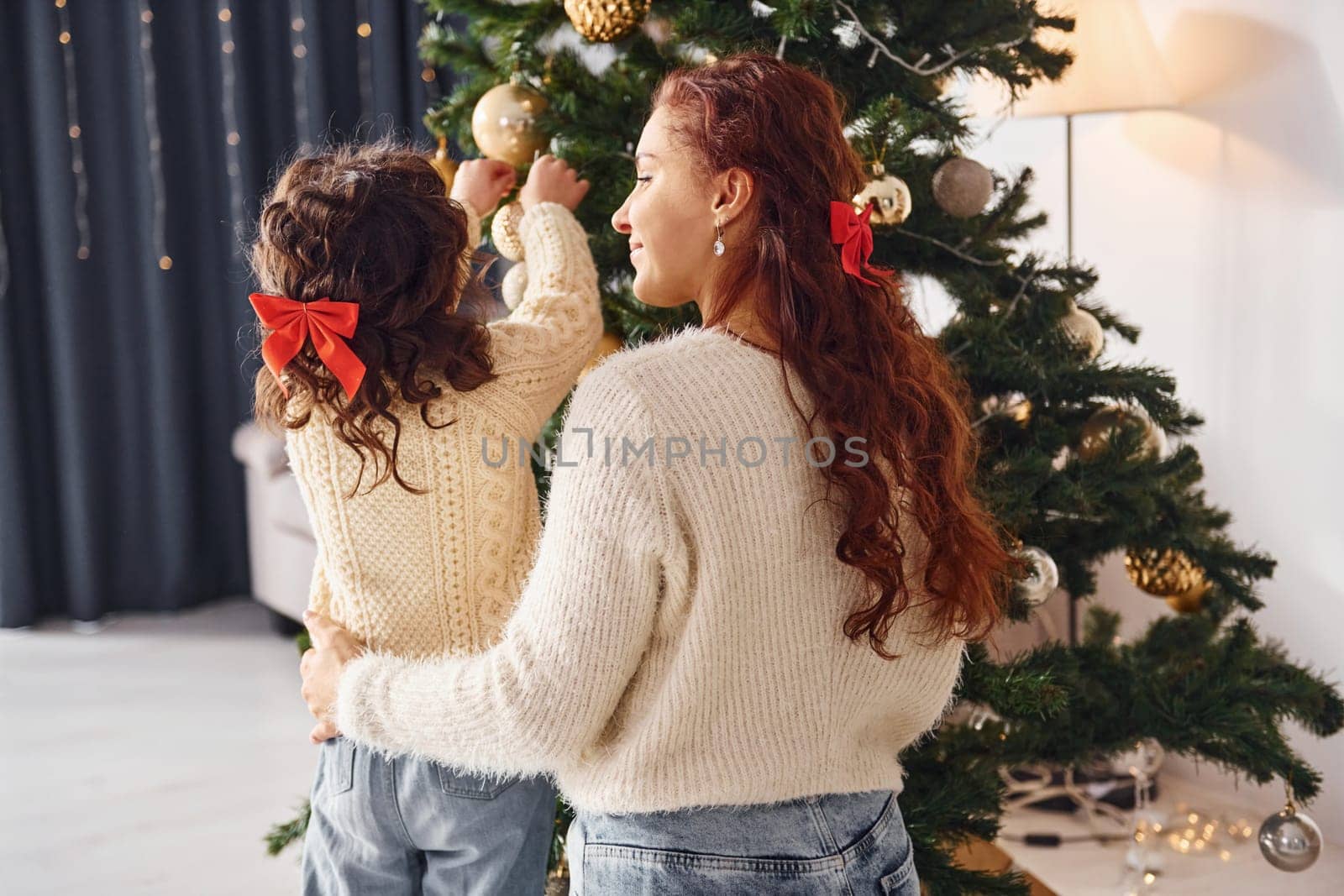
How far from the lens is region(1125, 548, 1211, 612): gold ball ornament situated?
67.1 inches

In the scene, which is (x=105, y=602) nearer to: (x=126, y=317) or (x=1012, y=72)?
(x=126, y=317)

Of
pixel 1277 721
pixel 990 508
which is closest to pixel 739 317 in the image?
pixel 990 508

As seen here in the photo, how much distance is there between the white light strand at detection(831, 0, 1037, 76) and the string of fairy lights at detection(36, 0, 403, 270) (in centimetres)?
289

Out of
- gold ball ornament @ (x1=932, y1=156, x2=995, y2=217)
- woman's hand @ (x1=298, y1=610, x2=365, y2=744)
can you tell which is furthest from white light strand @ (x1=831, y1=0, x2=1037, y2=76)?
woman's hand @ (x1=298, y1=610, x2=365, y2=744)

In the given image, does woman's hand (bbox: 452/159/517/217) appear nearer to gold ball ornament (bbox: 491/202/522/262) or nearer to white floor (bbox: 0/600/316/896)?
gold ball ornament (bbox: 491/202/522/262)

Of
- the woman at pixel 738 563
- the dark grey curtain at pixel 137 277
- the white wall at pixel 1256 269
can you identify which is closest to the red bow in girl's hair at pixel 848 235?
the woman at pixel 738 563

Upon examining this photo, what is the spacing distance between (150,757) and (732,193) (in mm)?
2429

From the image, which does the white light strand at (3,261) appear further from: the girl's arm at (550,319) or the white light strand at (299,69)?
the girl's arm at (550,319)

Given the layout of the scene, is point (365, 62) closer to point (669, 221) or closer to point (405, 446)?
point (405, 446)

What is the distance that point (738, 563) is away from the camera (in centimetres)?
85

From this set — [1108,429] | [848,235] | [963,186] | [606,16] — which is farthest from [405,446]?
[1108,429]

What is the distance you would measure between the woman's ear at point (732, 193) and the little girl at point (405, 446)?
1.02 ft

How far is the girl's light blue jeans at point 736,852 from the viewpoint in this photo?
89 centimetres

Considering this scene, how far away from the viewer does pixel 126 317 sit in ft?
12.6
